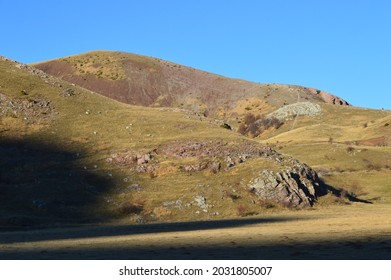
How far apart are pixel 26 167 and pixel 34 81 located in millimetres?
26505

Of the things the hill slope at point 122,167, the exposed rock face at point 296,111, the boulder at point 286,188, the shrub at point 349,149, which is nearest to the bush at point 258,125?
the exposed rock face at point 296,111

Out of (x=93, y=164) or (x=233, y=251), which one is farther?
(x=93, y=164)

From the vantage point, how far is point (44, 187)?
63.2 meters

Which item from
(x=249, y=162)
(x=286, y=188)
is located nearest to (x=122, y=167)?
(x=249, y=162)

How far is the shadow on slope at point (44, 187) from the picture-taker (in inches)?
2223

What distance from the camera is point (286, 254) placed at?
24094 mm

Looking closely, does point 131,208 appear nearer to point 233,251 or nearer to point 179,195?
point 179,195

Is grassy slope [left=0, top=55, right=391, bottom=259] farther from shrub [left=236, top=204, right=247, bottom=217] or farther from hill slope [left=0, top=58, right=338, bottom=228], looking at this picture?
shrub [left=236, top=204, right=247, bottom=217]

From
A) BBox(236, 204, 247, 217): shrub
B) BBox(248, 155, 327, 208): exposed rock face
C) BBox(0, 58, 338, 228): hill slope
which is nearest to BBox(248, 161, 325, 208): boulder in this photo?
BBox(248, 155, 327, 208): exposed rock face

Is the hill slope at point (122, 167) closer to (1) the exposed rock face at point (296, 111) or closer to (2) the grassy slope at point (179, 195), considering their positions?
(2) the grassy slope at point (179, 195)
